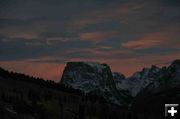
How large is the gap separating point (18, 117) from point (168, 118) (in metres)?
174

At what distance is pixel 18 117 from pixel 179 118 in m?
174

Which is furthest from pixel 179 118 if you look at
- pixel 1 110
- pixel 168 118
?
pixel 1 110

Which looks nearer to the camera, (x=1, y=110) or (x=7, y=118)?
(x=7, y=118)

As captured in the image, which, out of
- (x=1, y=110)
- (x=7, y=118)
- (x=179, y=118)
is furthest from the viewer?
(x=1, y=110)

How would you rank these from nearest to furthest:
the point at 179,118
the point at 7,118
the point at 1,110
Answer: the point at 179,118
the point at 7,118
the point at 1,110

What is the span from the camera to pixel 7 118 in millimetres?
171750

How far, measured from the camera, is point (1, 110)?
185250 millimetres

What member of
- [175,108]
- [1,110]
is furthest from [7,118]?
[175,108]

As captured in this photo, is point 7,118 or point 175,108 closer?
point 175,108

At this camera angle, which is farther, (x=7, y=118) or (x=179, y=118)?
(x=7, y=118)

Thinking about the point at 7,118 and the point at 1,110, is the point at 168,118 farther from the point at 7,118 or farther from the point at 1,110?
the point at 1,110

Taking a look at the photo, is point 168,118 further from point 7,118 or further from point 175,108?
point 7,118

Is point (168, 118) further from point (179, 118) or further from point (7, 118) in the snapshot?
point (7, 118)

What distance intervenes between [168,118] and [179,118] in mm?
373
